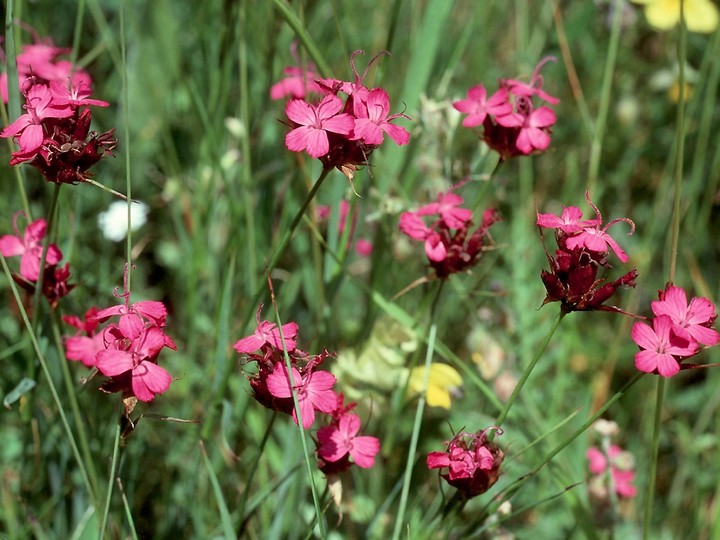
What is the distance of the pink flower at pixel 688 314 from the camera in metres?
1.03

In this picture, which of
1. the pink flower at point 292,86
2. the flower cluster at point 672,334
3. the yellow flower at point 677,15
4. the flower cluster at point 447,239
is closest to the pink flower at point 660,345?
the flower cluster at point 672,334

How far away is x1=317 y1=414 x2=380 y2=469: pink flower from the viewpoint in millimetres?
1119

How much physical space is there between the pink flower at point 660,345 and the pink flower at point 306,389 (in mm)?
378

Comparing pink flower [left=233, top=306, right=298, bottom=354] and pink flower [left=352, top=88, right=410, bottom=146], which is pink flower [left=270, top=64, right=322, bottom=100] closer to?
pink flower [left=352, top=88, right=410, bottom=146]

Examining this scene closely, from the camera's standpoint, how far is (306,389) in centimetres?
106

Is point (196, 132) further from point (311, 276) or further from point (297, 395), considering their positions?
point (297, 395)

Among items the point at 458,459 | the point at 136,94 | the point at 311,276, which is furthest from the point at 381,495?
the point at 136,94

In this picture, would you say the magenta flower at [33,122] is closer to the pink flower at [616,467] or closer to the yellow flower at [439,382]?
the yellow flower at [439,382]

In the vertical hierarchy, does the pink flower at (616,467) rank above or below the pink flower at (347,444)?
below

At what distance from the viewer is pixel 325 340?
1.60 m

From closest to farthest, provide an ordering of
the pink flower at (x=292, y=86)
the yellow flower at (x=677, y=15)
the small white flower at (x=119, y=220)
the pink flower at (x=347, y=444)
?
the pink flower at (x=347, y=444) < the pink flower at (x=292, y=86) < the small white flower at (x=119, y=220) < the yellow flower at (x=677, y=15)

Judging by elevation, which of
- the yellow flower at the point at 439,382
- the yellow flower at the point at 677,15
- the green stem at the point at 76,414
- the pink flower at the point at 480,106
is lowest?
the yellow flower at the point at 439,382

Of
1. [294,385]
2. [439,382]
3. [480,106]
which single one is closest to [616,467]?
[439,382]

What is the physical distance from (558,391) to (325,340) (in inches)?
22.7
